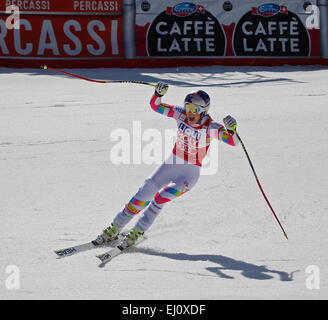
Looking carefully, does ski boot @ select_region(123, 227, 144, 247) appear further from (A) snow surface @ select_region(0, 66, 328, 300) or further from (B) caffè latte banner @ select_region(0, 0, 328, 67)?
(B) caffè latte banner @ select_region(0, 0, 328, 67)

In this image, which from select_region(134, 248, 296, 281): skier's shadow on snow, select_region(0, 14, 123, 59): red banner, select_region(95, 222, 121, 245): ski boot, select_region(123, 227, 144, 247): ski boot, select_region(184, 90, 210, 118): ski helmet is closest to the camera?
select_region(134, 248, 296, 281): skier's shadow on snow

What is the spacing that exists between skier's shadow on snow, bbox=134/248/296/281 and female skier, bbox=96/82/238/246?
1.15ft

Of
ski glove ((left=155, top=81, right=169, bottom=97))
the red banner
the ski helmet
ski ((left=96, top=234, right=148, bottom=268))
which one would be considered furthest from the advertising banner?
ski ((left=96, top=234, right=148, bottom=268))

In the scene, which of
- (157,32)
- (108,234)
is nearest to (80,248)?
(108,234)

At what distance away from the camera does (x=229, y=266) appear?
620 cm

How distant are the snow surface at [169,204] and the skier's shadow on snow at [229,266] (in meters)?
0.02

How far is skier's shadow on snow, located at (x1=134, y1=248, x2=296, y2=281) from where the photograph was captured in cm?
593

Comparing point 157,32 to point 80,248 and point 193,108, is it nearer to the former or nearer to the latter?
point 193,108

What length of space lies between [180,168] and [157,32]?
9.85 m

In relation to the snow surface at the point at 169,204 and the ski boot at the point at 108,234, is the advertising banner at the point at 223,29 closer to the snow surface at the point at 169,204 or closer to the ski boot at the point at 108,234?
the snow surface at the point at 169,204

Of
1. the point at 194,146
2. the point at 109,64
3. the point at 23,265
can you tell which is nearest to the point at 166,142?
the point at 194,146

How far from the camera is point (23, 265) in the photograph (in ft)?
20.1

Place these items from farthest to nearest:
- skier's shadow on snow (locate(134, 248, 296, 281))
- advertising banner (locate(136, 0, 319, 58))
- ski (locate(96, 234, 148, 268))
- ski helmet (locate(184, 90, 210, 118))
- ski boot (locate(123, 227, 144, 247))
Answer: advertising banner (locate(136, 0, 319, 58))
ski boot (locate(123, 227, 144, 247))
ski helmet (locate(184, 90, 210, 118))
ski (locate(96, 234, 148, 268))
skier's shadow on snow (locate(134, 248, 296, 281))

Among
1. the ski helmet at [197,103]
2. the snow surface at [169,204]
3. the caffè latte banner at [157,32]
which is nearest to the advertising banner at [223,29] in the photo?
the caffè latte banner at [157,32]
